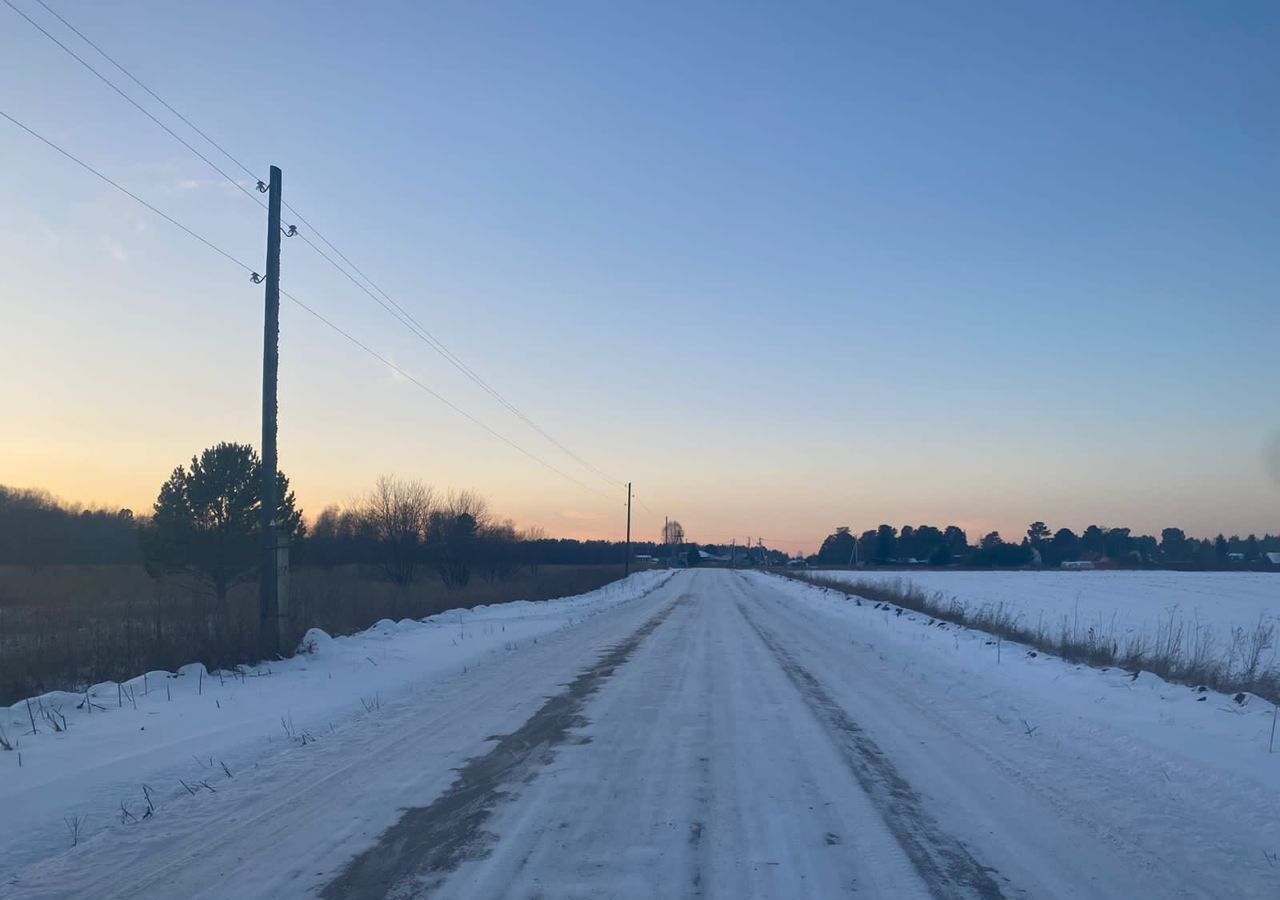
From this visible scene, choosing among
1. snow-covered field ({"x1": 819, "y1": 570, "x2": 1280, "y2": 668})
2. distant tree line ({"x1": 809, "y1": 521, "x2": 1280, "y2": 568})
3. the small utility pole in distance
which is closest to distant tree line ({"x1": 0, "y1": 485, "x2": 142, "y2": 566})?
the small utility pole in distance

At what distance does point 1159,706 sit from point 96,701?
13.6 meters

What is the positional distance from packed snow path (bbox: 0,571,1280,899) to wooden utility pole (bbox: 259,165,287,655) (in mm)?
5239

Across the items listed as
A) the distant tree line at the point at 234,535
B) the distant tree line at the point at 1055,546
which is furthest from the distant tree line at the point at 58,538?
the distant tree line at the point at 1055,546

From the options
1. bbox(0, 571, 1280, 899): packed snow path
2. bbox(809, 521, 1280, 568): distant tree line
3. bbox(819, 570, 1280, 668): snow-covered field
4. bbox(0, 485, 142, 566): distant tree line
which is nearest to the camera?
bbox(0, 571, 1280, 899): packed snow path

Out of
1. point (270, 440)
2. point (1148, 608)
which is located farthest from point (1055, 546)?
point (270, 440)

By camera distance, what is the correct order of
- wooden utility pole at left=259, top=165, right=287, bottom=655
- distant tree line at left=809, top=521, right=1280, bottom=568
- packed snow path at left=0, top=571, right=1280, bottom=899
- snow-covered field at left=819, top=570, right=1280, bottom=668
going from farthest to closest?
distant tree line at left=809, top=521, right=1280, bottom=568 < snow-covered field at left=819, top=570, right=1280, bottom=668 < wooden utility pole at left=259, top=165, right=287, bottom=655 < packed snow path at left=0, top=571, right=1280, bottom=899

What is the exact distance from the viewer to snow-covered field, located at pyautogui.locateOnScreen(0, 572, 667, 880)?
7.21 m

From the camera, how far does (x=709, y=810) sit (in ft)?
22.3

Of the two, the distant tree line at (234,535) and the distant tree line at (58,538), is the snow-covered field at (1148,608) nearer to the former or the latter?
the distant tree line at (234,535)

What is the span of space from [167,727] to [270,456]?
681cm

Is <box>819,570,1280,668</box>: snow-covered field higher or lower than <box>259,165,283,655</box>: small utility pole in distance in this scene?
lower

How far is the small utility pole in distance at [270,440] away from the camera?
53.6 ft

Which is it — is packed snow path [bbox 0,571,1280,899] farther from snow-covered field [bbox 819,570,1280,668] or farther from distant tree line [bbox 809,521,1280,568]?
distant tree line [bbox 809,521,1280,568]

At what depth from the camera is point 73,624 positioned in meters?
20.0
